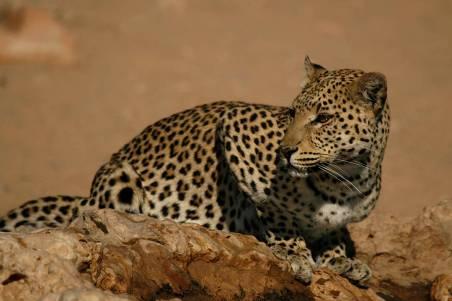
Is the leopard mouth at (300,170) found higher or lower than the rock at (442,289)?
higher

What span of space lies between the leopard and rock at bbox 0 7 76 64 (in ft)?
32.7

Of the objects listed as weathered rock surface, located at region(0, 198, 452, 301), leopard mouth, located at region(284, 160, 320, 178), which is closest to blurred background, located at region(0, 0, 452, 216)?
weathered rock surface, located at region(0, 198, 452, 301)

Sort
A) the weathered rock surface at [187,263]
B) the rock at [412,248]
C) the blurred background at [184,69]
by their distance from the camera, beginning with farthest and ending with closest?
the blurred background at [184,69]
the rock at [412,248]
the weathered rock surface at [187,263]

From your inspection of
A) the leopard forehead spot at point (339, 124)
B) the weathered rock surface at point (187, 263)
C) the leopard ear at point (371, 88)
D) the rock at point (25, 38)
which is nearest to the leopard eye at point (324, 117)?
the leopard forehead spot at point (339, 124)

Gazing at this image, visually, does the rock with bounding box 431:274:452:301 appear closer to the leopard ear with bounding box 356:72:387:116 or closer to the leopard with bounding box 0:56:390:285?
the leopard with bounding box 0:56:390:285

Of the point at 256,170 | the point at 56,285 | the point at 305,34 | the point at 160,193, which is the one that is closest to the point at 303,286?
the point at 256,170

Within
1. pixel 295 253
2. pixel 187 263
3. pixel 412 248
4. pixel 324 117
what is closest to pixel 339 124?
pixel 324 117

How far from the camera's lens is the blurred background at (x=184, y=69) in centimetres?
1697

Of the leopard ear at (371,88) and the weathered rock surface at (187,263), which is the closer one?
the weathered rock surface at (187,263)

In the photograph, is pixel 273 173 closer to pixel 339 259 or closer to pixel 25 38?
pixel 339 259

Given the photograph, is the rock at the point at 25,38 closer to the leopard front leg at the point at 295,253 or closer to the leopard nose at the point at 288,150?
the leopard front leg at the point at 295,253

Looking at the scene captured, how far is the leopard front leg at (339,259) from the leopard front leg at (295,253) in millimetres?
235

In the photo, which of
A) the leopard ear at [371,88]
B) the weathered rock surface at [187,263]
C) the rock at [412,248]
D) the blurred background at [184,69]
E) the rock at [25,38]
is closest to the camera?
the weathered rock surface at [187,263]

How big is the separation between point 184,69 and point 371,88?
457 inches
